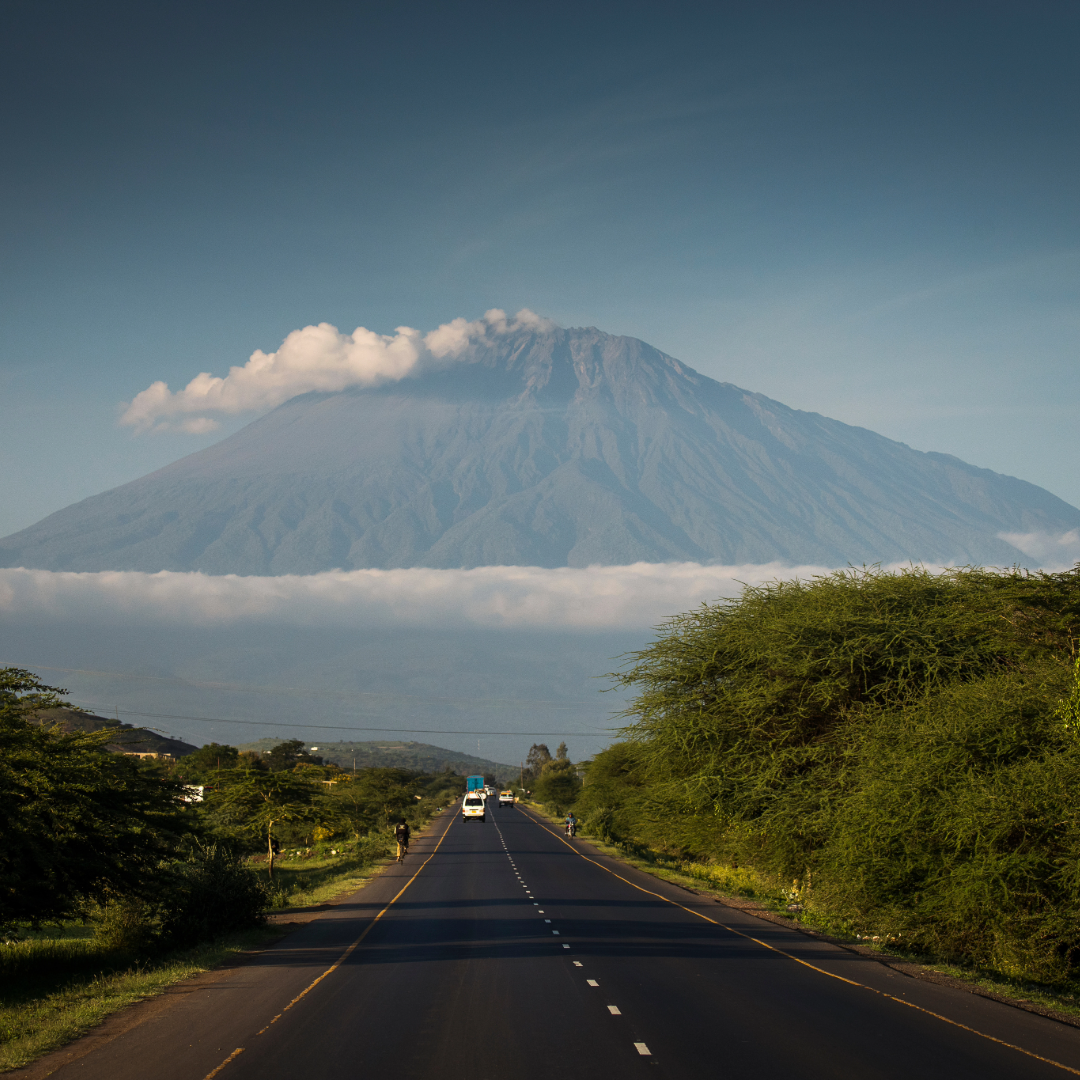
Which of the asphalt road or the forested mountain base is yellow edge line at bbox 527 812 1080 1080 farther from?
the forested mountain base

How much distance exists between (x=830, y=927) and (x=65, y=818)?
1459cm

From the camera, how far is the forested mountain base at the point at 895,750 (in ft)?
50.7

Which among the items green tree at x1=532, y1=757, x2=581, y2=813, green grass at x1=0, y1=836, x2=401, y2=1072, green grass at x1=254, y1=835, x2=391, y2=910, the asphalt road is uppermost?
the asphalt road

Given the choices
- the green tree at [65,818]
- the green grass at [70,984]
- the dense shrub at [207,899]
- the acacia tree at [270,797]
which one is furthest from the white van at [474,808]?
the green tree at [65,818]

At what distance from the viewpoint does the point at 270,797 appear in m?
37.8

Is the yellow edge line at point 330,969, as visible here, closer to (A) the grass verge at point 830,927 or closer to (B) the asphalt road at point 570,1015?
(B) the asphalt road at point 570,1015

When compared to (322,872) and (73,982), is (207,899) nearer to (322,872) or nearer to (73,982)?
(73,982)

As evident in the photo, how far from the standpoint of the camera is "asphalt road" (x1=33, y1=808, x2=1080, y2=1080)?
8.91 m

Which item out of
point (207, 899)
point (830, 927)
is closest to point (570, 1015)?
point (207, 899)

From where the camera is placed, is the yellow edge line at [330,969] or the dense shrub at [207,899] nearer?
the yellow edge line at [330,969]

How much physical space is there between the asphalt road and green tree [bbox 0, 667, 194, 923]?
9.47 feet

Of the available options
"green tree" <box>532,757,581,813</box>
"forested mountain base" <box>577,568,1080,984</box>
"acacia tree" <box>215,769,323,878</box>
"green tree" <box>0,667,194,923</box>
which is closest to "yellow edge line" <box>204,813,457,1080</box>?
"green tree" <box>0,667,194,923</box>

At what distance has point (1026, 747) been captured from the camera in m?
16.7

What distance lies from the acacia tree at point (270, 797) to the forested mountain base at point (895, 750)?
13.3 metres
